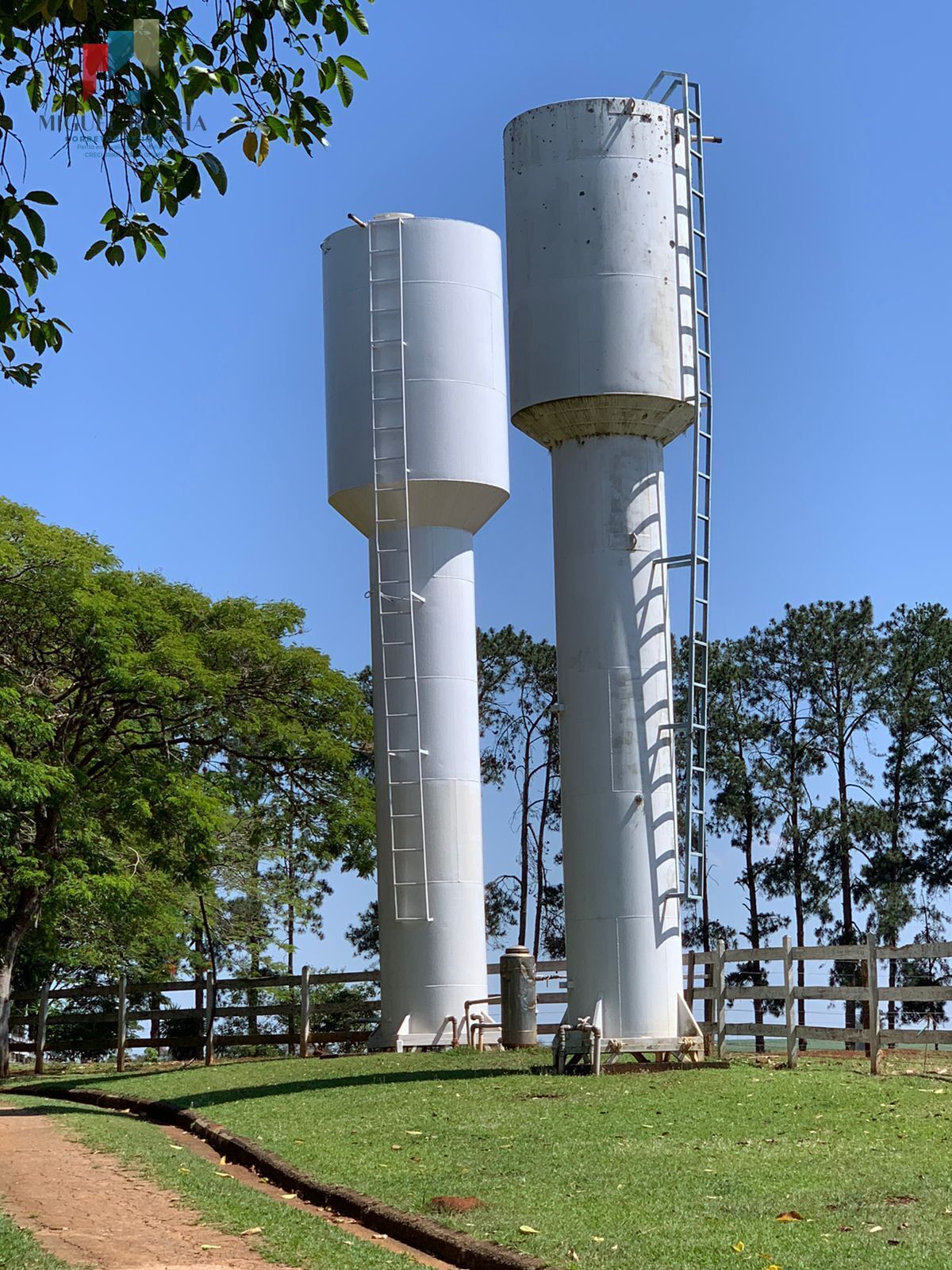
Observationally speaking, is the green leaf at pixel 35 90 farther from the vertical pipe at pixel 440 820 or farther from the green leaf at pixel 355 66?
the vertical pipe at pixel 440 820

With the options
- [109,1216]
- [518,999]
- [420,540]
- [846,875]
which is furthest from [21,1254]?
[846,875]

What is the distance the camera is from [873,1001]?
64.3 feet

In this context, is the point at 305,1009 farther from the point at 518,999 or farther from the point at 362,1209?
the point at 362,1209

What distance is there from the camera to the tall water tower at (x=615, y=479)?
68.4 feet

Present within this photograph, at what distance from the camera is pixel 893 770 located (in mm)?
47906

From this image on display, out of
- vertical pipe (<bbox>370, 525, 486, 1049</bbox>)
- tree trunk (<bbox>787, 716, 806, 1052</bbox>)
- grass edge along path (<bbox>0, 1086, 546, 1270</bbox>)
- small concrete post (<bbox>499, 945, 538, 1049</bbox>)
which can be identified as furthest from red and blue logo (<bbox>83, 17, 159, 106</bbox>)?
tree trunk (<bbox>787, 716, 806, 1052</bbox>)

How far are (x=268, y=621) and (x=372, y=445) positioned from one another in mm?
5583

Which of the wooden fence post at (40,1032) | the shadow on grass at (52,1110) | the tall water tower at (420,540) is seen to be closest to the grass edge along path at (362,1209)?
the shadow on grass at (52,1110)

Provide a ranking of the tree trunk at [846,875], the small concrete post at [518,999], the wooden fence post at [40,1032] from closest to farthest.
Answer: the small concrete post at [518,999]
the wooden fence post at [40,1032]
the tree trunk at [846,875]

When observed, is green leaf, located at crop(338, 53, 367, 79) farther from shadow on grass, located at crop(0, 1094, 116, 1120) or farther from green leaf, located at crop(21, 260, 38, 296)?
shadow on grass, located at crop(0, 1094, 116, 1120)

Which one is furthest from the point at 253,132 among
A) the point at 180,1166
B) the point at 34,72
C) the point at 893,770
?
the point at 893,770

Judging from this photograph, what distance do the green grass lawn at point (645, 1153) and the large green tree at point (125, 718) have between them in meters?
6.99

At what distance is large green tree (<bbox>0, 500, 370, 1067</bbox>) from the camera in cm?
2759

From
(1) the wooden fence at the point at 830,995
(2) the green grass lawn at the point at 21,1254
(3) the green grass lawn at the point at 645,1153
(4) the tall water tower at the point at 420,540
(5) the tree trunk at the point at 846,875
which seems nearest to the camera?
(3) the green grass lawn at the point at 645,1153
